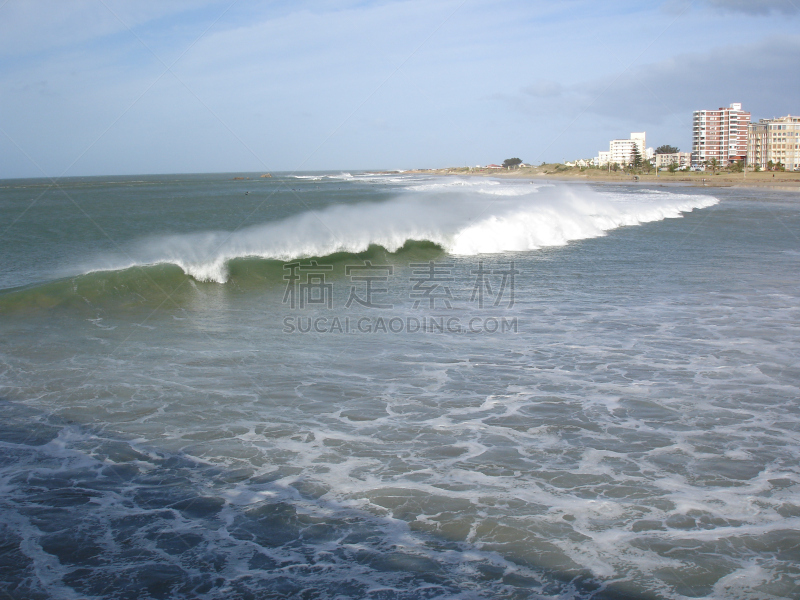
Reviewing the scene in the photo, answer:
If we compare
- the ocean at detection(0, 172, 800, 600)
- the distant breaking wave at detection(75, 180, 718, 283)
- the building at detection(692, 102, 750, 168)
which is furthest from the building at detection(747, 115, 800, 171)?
the ocean at detection(0, 172, 800, 600)

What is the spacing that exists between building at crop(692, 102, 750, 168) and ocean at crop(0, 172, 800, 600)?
175 metres

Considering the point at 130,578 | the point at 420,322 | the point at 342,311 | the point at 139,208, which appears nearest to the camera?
the point at 130,578

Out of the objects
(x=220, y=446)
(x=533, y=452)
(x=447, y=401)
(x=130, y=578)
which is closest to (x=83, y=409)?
(x=220, y=446)

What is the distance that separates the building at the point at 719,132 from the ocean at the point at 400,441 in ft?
574

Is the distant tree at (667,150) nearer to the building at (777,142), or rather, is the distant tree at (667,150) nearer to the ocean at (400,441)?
the building at (777,142)

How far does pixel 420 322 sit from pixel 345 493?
6091 mm

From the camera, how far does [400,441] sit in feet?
19.8

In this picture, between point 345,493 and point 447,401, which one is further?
point 447,401

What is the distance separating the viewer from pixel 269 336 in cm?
1024

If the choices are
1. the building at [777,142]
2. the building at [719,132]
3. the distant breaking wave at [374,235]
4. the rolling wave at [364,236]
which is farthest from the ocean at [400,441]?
the building at [719,132]

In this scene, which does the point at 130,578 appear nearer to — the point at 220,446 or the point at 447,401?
the point at 220,446

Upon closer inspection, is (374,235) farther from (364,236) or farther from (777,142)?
(777,142)

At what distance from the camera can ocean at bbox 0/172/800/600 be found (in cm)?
411

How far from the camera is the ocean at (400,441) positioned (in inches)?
162
